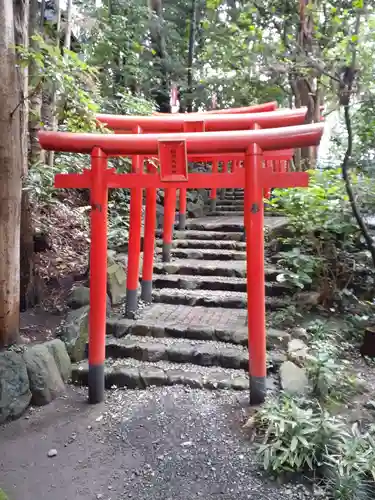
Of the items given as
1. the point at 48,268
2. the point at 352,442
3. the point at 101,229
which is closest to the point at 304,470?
the point at 352,442

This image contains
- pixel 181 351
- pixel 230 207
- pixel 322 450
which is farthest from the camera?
pixel 230 207

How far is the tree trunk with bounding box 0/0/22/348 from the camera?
2963 mm

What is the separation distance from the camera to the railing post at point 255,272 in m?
2.81

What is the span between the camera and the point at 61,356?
3395mm

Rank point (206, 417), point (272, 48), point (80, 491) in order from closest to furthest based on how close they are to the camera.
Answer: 1. point (80, 491)
2. point (206, 417)
3. point (272, 48)

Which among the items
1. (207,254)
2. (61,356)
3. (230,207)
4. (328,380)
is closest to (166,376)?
(61,356)

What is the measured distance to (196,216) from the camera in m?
8.28

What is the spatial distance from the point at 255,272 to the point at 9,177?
7.35 feet

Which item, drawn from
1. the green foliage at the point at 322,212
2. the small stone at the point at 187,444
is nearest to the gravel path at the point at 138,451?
the small stone at the point at 187,444

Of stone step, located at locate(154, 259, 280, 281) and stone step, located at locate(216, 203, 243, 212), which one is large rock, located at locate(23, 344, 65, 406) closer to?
stone step, located at locate(154, 259, 280, 281)

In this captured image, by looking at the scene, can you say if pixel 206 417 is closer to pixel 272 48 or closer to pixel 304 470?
pixel 304 470

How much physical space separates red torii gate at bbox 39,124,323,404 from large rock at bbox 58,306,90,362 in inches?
23.9

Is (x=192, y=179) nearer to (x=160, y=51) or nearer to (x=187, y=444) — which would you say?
(x=187, y=444)

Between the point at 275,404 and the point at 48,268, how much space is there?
3064mm
